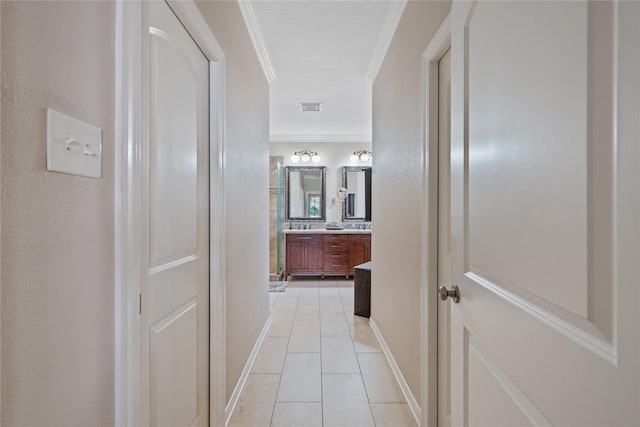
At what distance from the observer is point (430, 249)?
63.2 inches

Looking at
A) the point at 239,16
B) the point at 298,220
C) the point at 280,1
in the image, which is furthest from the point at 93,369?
the point at 298,220

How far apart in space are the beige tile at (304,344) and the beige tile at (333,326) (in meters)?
0.14

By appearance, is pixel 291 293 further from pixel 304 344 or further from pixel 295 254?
pixel 304 344

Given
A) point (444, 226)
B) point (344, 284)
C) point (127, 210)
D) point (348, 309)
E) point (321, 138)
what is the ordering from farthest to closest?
point (321, 138), point (344, 284), point (348, 309), point (444, 226), point (127, 210)

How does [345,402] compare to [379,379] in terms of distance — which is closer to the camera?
[345,402]

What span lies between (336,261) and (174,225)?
14.4 ft

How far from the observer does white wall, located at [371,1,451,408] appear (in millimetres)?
1754

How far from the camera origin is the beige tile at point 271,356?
7.62 feet

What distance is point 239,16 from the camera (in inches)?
81.1

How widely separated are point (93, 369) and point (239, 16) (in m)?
2.12

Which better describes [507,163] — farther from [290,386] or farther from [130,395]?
[290,386]

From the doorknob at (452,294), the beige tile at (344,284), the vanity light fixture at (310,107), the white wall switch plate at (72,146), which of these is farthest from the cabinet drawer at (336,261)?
the white wall switch plate at (72,146)

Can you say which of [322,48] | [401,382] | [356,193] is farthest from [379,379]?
[356,193]

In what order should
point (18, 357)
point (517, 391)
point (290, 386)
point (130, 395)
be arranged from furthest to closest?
point (290, 386) < point (130, 395) < point (517, 391) < point (18, 357)
